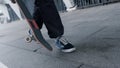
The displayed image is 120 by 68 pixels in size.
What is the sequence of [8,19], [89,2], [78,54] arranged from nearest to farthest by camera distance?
[78,54], [89,2], [8,19]

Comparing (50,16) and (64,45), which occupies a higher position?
(50,16)

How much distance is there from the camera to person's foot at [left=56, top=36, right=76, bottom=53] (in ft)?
5.27

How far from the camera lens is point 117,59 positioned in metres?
1.24

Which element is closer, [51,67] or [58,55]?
[51,67]

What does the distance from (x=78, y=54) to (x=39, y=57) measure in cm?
39

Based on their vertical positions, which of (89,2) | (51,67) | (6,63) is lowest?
(89,2)

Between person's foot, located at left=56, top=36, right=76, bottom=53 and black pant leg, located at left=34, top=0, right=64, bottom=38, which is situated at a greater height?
black pant leg, located at left=34, top=0, right=64, bottom=38

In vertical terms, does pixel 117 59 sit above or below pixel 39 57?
above

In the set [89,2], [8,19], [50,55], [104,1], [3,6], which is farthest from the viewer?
[3,6]

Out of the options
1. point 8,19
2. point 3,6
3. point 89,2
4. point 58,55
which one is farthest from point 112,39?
point 3,6

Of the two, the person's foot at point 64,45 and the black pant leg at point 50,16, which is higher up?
the black pant leg at point 50,16

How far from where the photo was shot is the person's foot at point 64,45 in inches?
63.2

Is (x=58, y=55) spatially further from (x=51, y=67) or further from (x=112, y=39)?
(x=112, y=39)

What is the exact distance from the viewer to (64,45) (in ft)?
5.33
